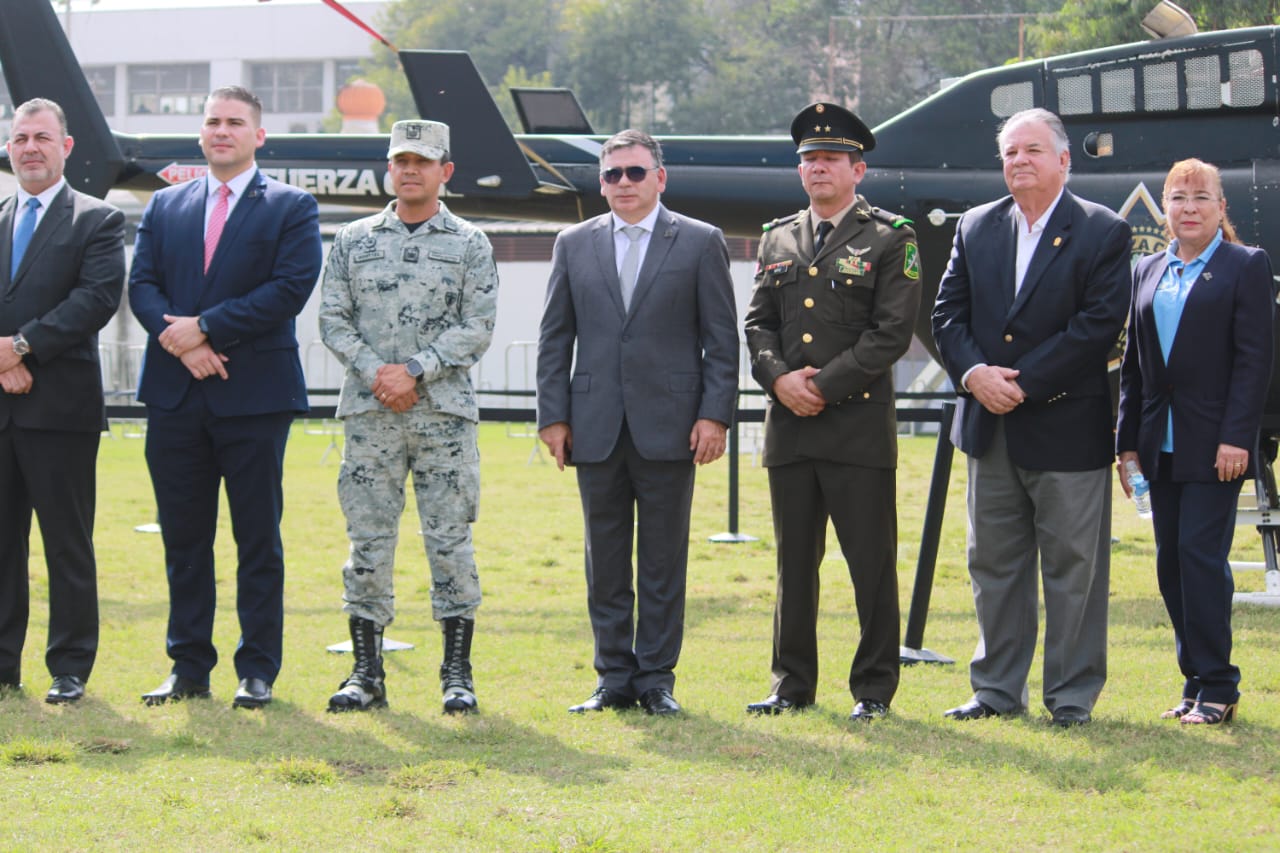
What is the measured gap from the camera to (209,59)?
6569 cm

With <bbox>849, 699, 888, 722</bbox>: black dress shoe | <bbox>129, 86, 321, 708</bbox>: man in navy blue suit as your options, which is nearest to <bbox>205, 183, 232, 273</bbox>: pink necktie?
<bbox>129, 86, 321, 708</bbox>: man in navy blue suit

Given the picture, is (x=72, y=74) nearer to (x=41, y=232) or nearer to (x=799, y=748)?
(x=41, y=232)

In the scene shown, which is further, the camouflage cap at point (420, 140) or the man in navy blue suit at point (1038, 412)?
the camouflage cap at point (420, 140)

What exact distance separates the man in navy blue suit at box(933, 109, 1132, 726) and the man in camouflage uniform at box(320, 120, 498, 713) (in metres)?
1.56

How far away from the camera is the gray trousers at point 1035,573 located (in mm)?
4715

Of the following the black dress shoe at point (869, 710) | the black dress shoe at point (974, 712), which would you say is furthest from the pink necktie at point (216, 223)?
the black dress shoe at point (974, 712)

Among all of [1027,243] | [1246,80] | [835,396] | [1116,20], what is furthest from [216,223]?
[1116,20]

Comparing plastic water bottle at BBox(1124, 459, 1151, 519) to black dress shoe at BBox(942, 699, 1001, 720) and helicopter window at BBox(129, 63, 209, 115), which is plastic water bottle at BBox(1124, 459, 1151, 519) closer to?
black dress shoe at BBox(942, 699, 1001, 720)

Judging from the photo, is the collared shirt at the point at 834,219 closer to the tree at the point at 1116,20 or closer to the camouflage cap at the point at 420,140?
the camouflage cap at the point at 420,140

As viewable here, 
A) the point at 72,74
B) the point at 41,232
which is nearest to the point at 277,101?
the point at 72,74

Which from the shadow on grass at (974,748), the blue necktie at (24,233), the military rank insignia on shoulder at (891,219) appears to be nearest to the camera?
the shadow on grass at (974,748)

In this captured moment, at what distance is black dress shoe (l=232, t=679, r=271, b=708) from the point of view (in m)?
5.05

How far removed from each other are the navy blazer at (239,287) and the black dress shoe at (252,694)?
0.89 m

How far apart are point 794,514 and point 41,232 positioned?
8.91 ft
